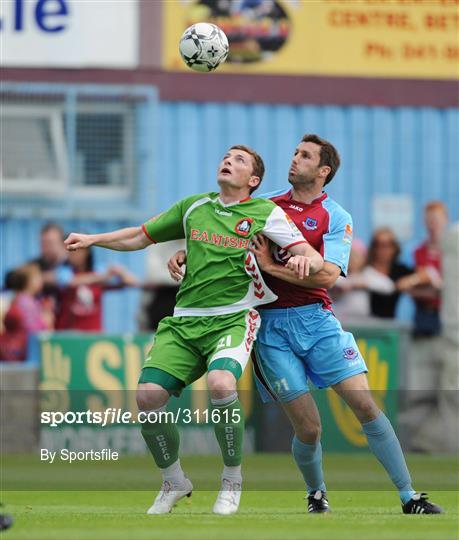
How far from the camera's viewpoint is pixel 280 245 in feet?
32.3

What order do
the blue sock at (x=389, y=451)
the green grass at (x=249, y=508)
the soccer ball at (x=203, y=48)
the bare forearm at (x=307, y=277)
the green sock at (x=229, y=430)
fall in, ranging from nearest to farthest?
the green grass at (x=249, y=508) < the green sock at (x=229, y=430) < the bare forearm at (x=307, y=277) < the blue sock at (x=389, y=451) < the soccer ball at (x=203, y=48)

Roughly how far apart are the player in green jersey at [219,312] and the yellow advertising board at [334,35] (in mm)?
11345

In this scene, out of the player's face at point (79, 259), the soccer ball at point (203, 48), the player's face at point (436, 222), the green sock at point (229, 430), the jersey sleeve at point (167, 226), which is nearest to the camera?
the green sock at point (229, 430)

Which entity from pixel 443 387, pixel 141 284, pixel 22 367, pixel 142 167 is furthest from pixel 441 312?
pixel 142 167

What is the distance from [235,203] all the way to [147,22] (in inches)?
444

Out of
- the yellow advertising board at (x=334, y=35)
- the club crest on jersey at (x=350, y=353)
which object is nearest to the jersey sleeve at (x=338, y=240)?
the club crest on jersey at (x=350, y=353)

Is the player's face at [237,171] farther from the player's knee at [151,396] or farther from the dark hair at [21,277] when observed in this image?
the dark hair at [21,277]

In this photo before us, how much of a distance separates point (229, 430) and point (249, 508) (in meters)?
1.46

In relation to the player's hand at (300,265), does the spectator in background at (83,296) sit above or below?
below

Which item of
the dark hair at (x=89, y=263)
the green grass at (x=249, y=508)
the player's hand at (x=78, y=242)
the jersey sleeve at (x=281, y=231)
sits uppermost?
the jersey sleeve at (x=281, y=231)

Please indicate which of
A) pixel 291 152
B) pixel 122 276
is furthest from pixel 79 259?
pixel 291 152

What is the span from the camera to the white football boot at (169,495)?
32.4ft

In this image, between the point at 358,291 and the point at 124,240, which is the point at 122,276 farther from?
the point at 124,240

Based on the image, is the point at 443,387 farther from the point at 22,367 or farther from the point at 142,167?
the point at 142,167
